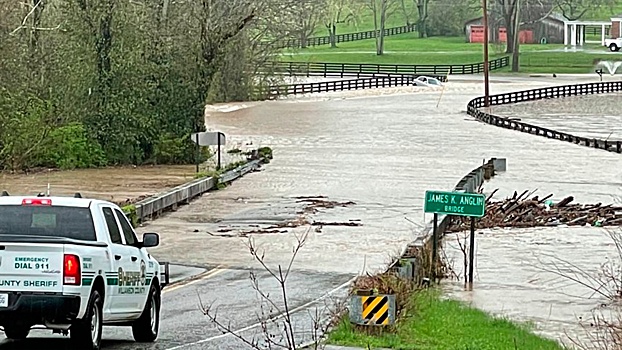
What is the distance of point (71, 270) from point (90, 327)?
2.29ft

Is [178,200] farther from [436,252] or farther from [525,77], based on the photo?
[525,77]

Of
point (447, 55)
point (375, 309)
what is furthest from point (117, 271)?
point (447, 55)

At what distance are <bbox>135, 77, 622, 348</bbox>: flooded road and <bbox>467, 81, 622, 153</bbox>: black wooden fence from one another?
101cm

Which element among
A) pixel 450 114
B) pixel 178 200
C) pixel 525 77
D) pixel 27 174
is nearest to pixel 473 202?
pixel 178 200

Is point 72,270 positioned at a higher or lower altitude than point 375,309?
higher

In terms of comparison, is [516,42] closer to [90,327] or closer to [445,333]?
[445,333]

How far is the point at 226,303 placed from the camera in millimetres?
18234

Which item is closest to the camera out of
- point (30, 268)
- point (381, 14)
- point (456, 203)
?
point (30, 268)

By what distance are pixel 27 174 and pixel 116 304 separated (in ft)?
94.9

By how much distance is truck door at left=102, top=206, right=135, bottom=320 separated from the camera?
12438 millimetres

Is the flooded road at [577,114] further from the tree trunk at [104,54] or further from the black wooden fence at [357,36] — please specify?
the black wooden fence at [357,36]

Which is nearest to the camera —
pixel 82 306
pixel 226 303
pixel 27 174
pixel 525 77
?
pixel 82 306

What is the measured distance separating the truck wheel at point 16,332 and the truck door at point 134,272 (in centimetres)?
112

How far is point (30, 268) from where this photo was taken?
11406 millimetres
